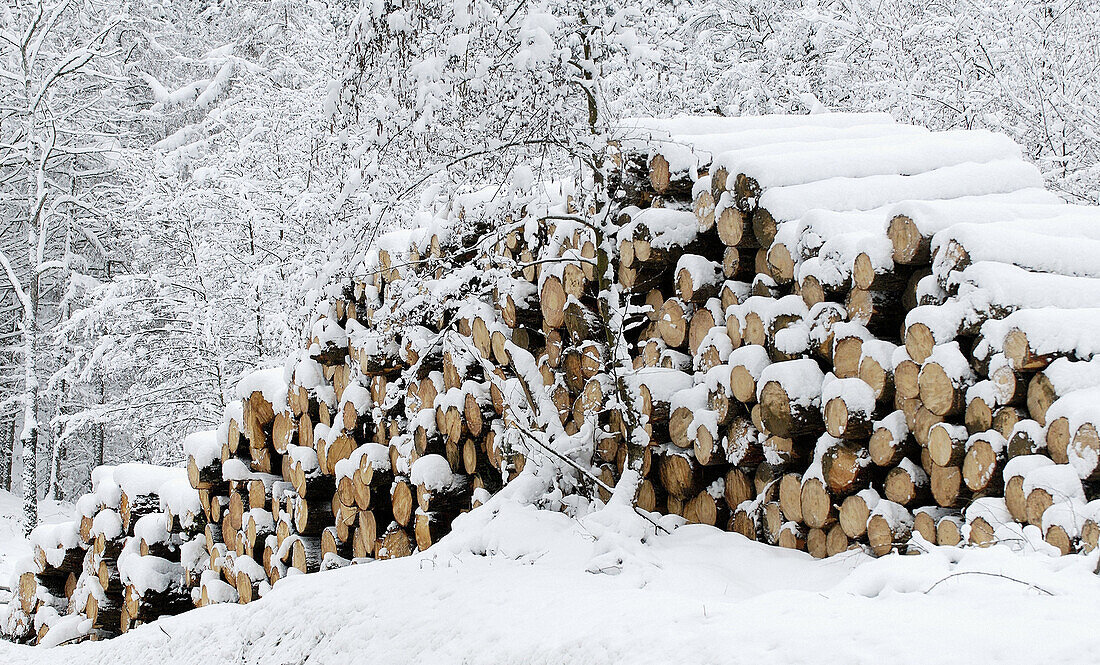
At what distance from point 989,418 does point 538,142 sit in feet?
7.42

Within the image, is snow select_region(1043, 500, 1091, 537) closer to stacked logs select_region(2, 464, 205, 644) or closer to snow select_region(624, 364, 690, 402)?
snow select_region(624, 364, 690, 402)

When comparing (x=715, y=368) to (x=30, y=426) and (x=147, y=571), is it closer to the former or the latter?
(x=147, y=571)

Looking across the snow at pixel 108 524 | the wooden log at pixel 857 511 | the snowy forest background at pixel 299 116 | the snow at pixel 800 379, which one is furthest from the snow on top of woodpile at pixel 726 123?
the snow at pixel 108 524

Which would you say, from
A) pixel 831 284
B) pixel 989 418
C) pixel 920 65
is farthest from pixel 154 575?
pixel 920 65

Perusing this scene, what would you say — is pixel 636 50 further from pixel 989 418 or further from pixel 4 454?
pixel 4 454

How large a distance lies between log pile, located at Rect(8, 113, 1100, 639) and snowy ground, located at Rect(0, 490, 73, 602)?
9015mm

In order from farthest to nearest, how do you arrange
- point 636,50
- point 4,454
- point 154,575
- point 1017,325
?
point 4,454
point 154,575
point 636,50
point 1017,325

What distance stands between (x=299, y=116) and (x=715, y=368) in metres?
9.83

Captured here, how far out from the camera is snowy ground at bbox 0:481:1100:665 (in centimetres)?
215

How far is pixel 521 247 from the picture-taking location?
16.7ft

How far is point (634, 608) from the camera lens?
2838 millimetres

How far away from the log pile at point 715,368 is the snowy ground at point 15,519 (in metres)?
9.01

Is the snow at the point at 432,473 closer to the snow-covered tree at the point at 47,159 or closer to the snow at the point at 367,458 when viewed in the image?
the snow at the point at 367,458

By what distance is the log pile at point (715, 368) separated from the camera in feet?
9.87
